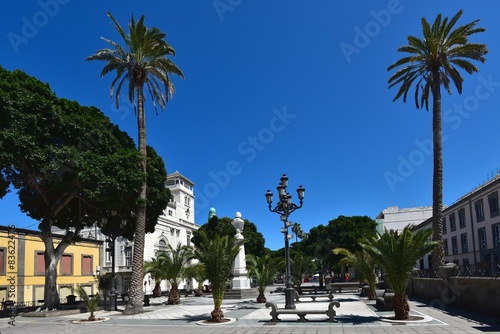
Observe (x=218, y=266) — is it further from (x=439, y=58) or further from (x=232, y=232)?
(x=232, y=232)

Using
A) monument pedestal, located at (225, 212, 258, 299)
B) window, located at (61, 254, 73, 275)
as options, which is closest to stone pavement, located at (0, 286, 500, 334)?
monument pedestal, located at (225, 212, 258, 299)

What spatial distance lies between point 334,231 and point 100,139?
144 feet

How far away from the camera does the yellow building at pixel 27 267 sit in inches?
1220

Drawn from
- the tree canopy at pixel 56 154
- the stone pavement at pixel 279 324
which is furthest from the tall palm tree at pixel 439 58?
the tree canopy at pixel 56 154

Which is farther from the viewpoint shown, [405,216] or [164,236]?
[405,216]

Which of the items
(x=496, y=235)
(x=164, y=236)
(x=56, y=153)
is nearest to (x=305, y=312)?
(x=56, y=153)

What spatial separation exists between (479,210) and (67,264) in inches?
1550

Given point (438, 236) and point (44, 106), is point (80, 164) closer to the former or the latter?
point (44, 106)

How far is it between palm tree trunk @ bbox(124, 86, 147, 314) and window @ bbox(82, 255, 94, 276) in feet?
66.3

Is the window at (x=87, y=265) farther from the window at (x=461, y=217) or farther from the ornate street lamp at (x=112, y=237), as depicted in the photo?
the window at (x=461, y=217)

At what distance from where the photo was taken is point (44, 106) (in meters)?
20.0

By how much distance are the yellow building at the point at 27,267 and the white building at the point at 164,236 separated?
421 centimetres

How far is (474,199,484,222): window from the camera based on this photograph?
41.4 m

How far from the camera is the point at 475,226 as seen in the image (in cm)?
4309
